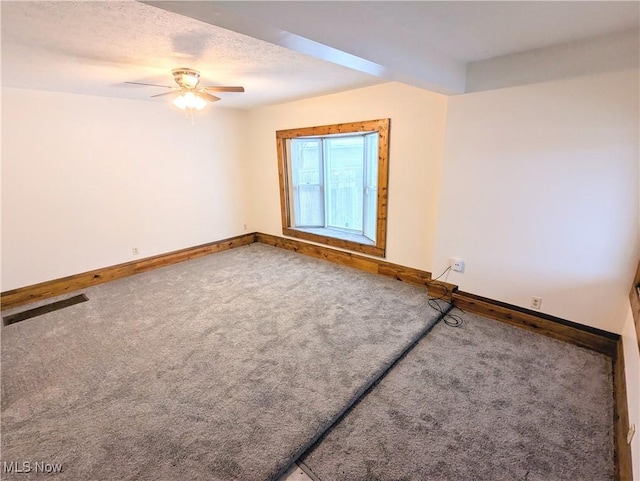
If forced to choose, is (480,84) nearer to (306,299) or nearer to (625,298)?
(625,298)

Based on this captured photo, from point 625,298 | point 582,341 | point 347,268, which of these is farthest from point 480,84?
point 347,268

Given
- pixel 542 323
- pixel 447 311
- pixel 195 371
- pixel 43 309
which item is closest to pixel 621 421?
pixel 542 323

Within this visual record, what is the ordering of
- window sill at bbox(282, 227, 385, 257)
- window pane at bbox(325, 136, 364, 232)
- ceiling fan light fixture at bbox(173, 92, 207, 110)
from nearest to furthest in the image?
ceiling fan light fixture at bbox(173, 92, 207, 110) → window sill at bbox(282, 227, 385, 257) → window pane at bbox(325, 136, 364, 232)

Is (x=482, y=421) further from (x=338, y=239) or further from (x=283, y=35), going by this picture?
(x=338, y=239)

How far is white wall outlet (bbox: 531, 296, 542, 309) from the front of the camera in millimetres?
2633

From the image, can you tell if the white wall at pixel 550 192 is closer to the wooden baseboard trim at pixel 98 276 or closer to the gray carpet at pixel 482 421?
the gray carpet at pixel 482 421

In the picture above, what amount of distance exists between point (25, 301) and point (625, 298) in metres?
5.74

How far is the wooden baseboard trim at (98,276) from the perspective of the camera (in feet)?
10.9

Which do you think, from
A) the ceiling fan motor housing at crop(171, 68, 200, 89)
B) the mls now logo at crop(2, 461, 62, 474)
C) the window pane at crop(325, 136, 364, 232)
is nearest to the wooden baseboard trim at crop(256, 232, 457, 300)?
the window pane at crop(325, 136, 364, 232)

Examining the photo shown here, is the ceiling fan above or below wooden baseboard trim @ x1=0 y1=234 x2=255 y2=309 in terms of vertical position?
above

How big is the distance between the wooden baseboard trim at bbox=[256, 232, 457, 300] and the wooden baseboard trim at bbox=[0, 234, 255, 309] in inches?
41.3

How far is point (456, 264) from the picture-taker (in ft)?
10.2

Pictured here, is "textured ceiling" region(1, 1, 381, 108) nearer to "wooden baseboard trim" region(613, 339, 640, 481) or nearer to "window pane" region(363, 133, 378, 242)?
"window pane" region(363, 133, 378, 242)

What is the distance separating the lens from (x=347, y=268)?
426 cm
